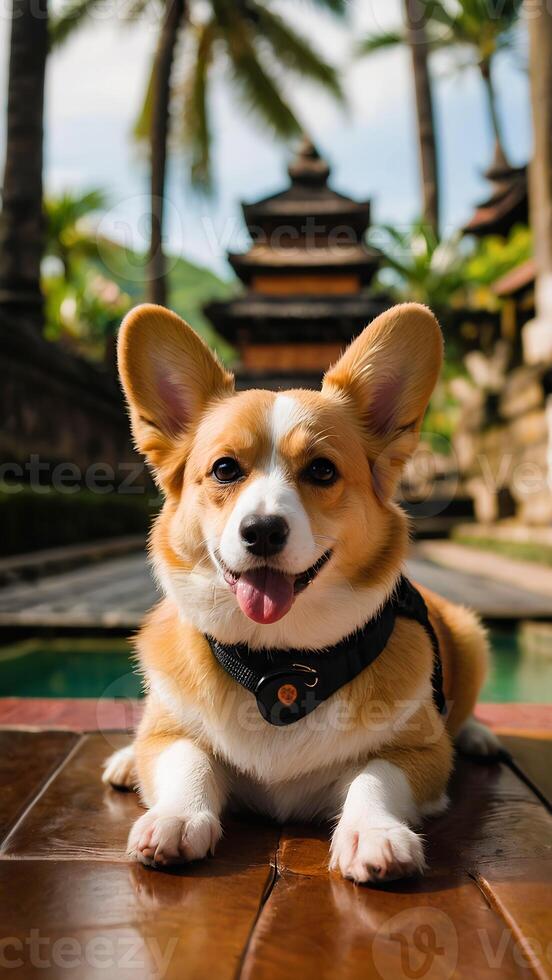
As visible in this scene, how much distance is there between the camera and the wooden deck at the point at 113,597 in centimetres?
477

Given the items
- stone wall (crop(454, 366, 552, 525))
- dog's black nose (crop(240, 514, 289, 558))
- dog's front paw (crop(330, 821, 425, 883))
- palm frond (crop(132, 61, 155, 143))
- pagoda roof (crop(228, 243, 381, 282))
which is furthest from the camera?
pagoda roof (crop(228, 243, 381, 282))

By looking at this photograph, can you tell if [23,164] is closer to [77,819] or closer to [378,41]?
[77,819]

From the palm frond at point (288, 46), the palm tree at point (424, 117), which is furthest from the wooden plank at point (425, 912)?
the palm tree at point (424, 117)

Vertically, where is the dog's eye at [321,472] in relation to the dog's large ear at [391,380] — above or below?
below

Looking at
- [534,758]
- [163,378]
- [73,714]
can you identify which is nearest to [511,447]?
[534,758]

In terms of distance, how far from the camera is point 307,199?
22906 mm

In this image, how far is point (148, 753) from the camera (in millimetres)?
1729

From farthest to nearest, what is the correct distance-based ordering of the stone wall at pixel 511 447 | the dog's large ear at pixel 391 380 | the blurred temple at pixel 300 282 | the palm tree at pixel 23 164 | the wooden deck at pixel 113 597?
the blurred temple at pixel 300 282 → the stone wall at pixel 511 447 → the palm tree at pixel 23 164 → the wooden deck at pixel 113 597 → the dog's large ear at pixel 391 380

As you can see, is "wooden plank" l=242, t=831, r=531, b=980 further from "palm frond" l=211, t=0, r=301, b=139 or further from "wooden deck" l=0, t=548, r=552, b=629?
"palm frond" l=211, t=0, r=301, b=139

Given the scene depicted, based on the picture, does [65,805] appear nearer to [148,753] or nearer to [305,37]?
[148,753]

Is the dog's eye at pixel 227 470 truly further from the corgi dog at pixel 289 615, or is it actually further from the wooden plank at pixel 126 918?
the wooden plank at pixel 126 918

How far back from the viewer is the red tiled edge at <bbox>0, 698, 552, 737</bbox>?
2.49 meters

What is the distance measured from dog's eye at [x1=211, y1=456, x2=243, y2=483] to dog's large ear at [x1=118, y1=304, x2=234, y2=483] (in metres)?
0.26

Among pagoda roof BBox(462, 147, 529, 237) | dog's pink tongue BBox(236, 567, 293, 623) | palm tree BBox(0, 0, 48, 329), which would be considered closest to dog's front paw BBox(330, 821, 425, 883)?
dog's pink tongue BBox(236, 567, 293, 623)
